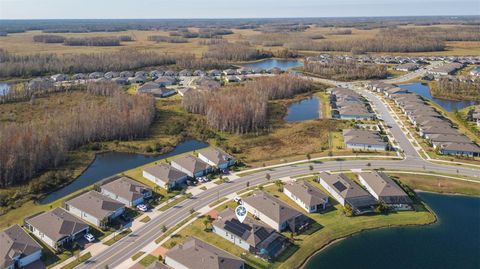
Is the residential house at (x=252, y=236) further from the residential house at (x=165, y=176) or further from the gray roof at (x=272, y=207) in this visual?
the residential house at (x=165, y=176)

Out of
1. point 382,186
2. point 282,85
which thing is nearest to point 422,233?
point 382,186

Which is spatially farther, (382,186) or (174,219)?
(382,186)

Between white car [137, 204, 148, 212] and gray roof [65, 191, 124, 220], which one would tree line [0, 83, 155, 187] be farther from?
white car [137, 204, 148, 212]

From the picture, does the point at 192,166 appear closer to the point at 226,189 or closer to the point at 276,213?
the point at 226,189

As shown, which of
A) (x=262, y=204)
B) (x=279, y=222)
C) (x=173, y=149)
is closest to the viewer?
(x=279, y=222)

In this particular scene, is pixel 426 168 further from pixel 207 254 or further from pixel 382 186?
pixel 207 254
